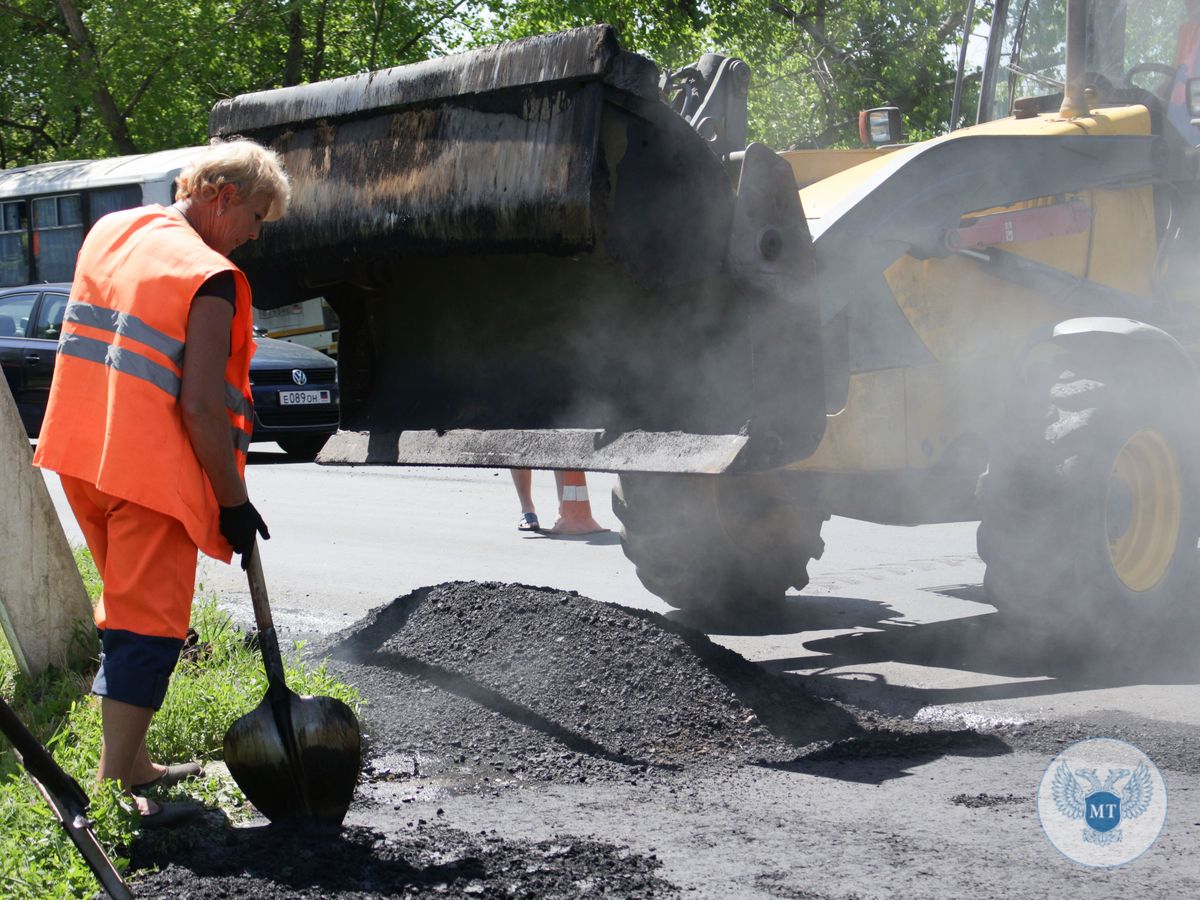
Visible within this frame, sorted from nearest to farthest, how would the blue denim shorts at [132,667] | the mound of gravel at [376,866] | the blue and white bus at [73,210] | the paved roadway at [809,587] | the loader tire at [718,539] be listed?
1. the mound of gravel at [376,866]
2. the blue denim shorts at [132,667]
3. the paved roadway at [809,587]
4. the loader tire at [718,539]
5. the blue and white bus at [73,210]

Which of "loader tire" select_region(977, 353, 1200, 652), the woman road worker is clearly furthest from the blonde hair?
"loader tire" select_region(977, 353, 1200, 652)

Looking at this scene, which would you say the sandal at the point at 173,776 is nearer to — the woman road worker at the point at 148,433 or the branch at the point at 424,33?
the woman road worker at the point at 148,433

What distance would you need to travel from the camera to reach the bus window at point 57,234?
68.3 ft

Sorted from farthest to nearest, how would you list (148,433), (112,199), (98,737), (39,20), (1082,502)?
(39,20)
(112,199)
(1082,502)
(98,737)
(148,433)

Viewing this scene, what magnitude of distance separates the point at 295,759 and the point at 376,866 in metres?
0.39

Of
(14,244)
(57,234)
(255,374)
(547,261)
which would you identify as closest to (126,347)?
(547,261)

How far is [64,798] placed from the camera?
3.16m

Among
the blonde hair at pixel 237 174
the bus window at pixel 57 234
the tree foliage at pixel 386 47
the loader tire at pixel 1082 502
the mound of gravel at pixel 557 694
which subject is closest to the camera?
the blonde hair at pixel 237 174

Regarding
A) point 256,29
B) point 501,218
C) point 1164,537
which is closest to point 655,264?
point 501,218

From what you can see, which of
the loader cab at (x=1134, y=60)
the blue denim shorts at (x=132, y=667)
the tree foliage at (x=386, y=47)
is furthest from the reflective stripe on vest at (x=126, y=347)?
the tree foliage at (x=386, y=47)

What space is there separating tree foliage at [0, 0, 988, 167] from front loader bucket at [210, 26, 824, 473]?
60.0ft

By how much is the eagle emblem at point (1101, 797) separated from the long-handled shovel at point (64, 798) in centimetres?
227

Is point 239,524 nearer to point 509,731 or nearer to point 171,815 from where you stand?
point 171,815

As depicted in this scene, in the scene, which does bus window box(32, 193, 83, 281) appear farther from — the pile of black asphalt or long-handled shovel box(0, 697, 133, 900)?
long-handled shovel box(0, 697, 133, 900)
